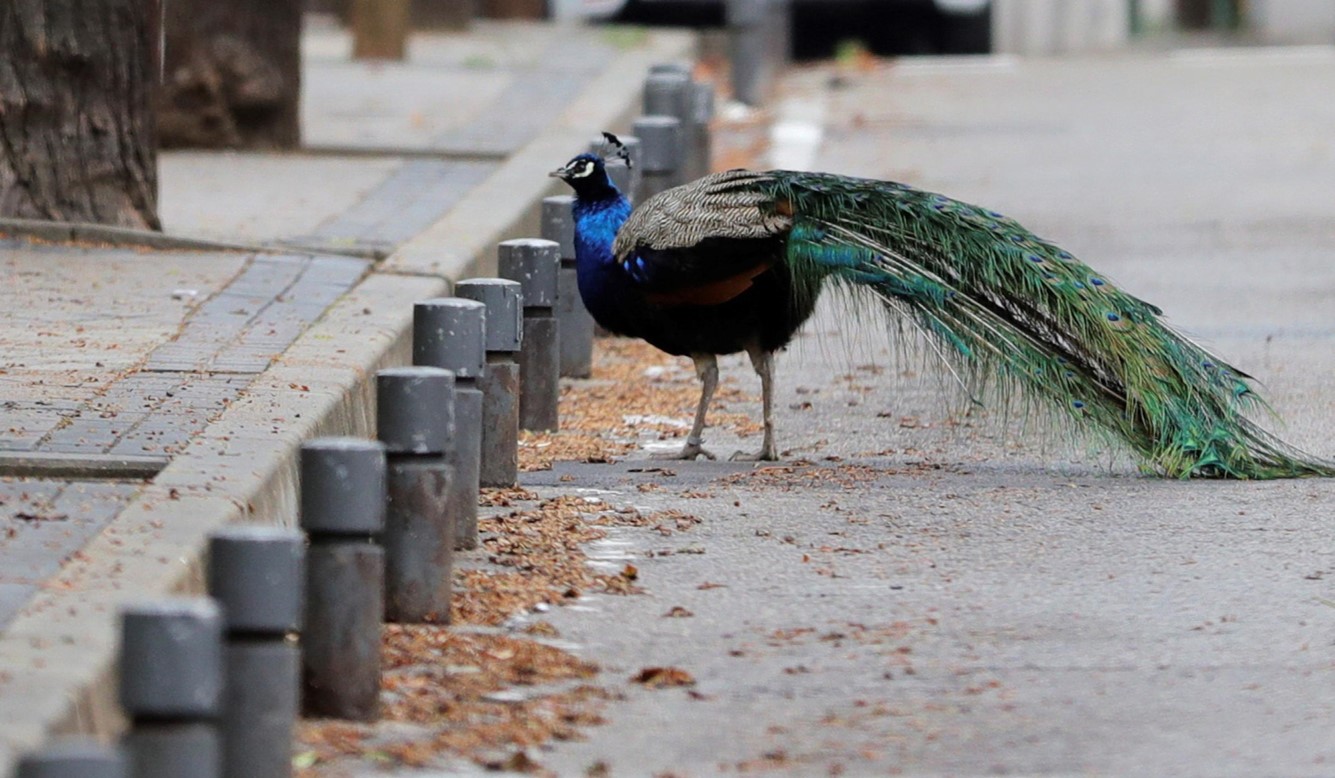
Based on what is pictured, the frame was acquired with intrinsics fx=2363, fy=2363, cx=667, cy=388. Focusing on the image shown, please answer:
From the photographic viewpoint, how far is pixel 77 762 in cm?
332

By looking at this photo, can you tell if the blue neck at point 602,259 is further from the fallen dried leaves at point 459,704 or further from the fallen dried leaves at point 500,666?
the fallen dried leaves at point 459,704

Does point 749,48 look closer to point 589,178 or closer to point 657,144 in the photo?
point 657,144

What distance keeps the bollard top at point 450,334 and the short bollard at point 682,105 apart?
618 centimetres

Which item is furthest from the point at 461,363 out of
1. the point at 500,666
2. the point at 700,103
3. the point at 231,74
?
the point at 231,74

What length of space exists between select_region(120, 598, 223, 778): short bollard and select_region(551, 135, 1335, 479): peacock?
3.85 m

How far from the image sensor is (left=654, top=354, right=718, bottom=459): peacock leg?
784 cm

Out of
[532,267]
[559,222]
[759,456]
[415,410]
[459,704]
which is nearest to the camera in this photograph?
[459,704]

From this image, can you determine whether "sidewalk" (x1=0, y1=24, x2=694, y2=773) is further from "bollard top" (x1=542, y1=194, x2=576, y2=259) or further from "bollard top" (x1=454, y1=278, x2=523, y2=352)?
"bollard top" (x1=454, y1=278, x2=523, y2=352)

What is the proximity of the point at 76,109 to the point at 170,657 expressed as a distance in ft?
21.5

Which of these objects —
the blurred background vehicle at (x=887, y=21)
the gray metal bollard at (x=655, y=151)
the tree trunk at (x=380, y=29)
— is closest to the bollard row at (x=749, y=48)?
the tree trunk at (x=380, y=29)

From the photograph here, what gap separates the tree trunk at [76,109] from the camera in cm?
975

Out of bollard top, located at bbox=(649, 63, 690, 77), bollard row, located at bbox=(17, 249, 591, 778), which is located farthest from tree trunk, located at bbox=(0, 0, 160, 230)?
bollard top, located at bbox=(649, 63, 690, 77)

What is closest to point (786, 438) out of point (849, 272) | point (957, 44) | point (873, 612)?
point (849, 272)

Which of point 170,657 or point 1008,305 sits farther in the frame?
point 1008,305
